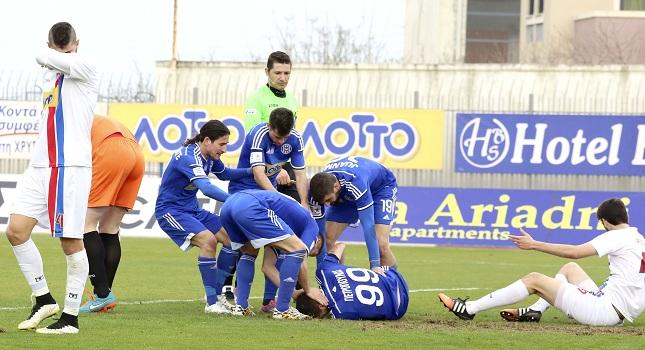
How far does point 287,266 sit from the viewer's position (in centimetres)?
1162

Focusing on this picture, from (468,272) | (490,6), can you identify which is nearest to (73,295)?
(468,272)

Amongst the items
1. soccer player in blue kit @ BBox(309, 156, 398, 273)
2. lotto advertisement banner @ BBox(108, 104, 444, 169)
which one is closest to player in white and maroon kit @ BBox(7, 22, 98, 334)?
soccer player in blue kit @ BBox(309, 156, 398, 273)

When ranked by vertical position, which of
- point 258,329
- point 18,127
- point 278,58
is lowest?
point 258,329

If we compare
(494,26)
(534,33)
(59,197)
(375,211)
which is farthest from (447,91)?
(494,26)

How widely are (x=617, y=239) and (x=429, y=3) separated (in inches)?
2101

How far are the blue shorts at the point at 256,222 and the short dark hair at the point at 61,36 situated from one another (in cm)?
241

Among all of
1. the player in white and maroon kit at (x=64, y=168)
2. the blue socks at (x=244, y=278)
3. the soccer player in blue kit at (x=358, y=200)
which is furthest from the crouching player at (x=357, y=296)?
the player in white and maroon kit at (x=64, y=168)

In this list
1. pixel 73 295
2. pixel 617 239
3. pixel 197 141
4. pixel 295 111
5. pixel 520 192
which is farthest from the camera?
pixel 520 192

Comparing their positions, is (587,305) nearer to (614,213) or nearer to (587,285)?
(587,285)

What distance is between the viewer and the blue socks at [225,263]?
12781 mm

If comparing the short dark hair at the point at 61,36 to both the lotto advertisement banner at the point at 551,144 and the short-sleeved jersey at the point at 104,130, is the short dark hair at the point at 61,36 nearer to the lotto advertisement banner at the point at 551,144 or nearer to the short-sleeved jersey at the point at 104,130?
the short-sleeved jersey at the point at 104,130

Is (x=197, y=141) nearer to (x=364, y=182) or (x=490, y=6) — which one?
(x=364, y=182)

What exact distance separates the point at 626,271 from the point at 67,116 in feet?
15.5

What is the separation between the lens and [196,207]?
12773 millimetres
